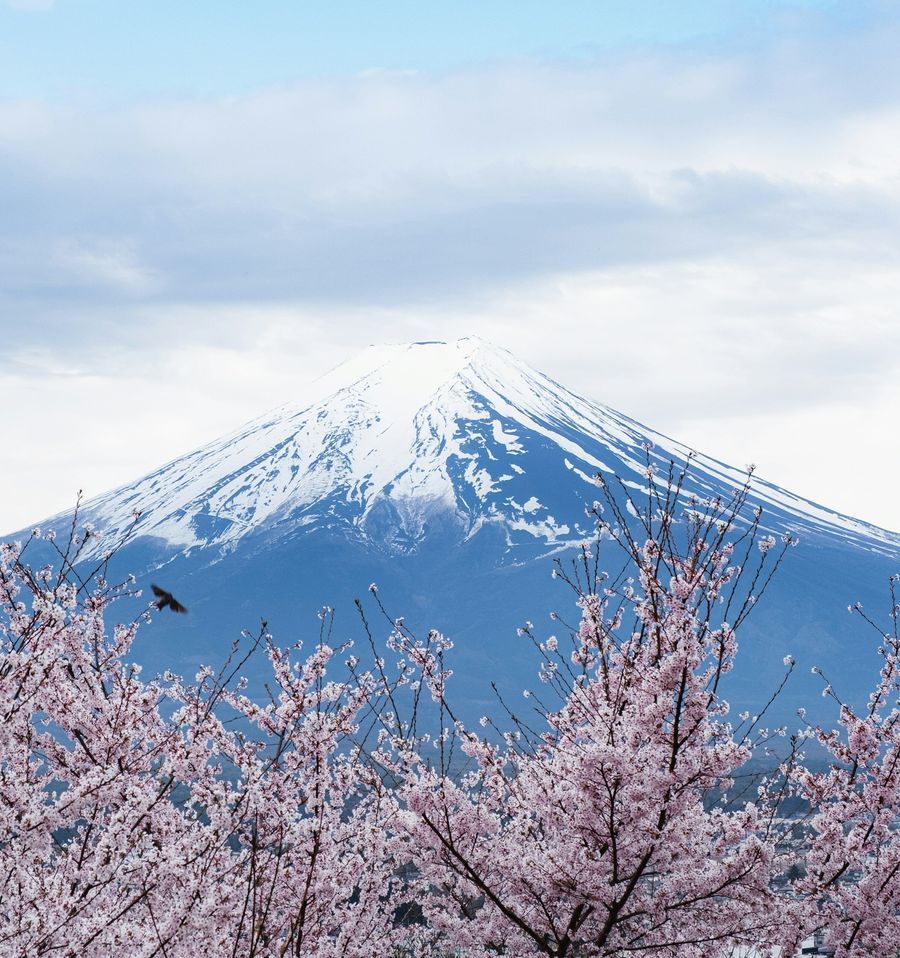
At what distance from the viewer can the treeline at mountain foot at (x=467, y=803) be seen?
6305 mm

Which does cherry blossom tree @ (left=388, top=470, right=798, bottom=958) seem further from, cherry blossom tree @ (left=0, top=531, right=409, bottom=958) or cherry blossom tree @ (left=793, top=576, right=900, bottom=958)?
cherry blossom tree @ (left=0, top=531, right=409, bottom=958)

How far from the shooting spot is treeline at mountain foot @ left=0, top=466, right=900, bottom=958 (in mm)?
6305

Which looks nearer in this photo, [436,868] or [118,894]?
[118,894]

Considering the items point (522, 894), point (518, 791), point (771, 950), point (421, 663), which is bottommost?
point (771, 950)

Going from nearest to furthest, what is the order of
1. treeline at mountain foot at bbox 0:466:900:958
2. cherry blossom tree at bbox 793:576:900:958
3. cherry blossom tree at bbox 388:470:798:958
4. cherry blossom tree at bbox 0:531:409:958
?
cherry blossom tree at bbox 0:531:409:958, treeline at mountain foot at bbox 0:466:900:958, cherry blossom tree at bbox 388:470:798:958, cherry blossom tree at bbox 793:576:900:958

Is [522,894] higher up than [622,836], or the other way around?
[622,836]

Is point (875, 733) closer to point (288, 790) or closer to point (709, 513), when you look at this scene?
point (709, 513)

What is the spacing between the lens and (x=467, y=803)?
8.42 meters

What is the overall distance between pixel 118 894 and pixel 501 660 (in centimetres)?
19473

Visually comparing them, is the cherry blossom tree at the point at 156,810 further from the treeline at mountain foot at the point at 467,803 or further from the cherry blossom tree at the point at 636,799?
the cherry blossom tree at the point at 636,799

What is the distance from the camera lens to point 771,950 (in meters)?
9.31

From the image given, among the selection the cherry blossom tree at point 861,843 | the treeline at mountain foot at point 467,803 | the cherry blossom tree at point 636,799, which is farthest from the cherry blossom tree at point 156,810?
the cherry blossom tree at point 861,843

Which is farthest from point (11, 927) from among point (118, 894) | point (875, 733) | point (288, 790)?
point (875, 733)

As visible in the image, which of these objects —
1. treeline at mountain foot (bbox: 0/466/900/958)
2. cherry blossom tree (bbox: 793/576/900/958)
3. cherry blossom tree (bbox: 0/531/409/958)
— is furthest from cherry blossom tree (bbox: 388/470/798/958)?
cherry blossom tree (bbox: 0/531/409/958)
